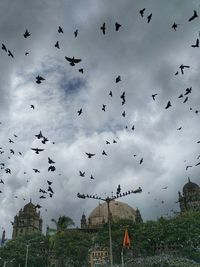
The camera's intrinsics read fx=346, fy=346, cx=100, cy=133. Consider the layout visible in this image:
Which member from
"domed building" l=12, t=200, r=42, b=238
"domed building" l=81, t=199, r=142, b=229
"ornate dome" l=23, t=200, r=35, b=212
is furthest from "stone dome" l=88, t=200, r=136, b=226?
"ornate dome" l=23, t=200, r=35, b=212

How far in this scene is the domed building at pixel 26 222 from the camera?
96062 mm

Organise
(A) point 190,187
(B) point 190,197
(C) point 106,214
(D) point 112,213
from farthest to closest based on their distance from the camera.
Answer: (A) point 190,187 → (B) point 190,197 → (C) point 106,214 → (D) point 112,213

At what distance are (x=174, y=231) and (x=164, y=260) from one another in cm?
1144

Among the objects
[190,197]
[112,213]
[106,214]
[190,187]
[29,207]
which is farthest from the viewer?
[29,207]

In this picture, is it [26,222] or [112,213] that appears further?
[26,222]

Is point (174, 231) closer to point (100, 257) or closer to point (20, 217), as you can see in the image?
point (100, 257)

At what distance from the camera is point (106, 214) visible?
3511 inches

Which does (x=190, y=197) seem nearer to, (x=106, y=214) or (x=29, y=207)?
(x=106, y=214)

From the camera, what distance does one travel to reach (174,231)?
52.5 meters

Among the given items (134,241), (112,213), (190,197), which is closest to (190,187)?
(190,197)

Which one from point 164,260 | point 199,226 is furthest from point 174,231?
point 164,260

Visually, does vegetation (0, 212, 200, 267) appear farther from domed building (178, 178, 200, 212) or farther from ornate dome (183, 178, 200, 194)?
ornate dome (183, 178, 200, 194)

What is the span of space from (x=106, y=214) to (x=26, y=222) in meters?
24.0

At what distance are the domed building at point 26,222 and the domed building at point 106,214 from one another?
15.0 m
